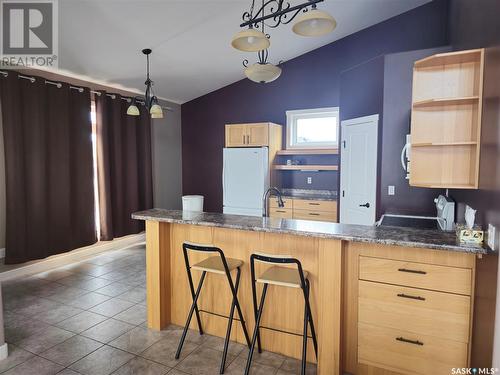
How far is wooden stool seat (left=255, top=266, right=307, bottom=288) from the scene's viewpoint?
2053 millimetres

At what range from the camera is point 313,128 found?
554 centimetres

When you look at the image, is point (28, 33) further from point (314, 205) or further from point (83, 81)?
point (314, 205)

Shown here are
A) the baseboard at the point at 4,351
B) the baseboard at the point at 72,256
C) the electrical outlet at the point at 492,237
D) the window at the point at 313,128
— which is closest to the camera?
the electrical outlet at the point at 492,237

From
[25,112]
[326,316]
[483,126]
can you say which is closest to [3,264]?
[25,112]

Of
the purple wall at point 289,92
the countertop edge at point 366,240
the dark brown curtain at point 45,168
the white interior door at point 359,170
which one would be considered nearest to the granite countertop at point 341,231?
the countertop edge at point 366,240

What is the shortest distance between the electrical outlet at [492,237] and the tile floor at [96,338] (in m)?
1.42

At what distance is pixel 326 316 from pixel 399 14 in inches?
177

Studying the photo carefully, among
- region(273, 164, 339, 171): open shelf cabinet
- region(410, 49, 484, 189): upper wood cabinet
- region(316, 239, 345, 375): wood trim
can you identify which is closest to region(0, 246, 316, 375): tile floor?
region(316, 239, 345, 375): wood trim

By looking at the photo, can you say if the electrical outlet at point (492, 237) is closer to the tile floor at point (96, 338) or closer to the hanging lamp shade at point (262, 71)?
the tile floor at point (96, 338)

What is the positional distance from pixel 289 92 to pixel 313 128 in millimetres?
771

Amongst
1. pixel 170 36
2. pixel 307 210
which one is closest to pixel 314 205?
pixel 307 210

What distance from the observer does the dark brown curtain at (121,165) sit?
496 cm

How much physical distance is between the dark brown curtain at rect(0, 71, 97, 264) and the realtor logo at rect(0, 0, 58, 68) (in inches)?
8.7

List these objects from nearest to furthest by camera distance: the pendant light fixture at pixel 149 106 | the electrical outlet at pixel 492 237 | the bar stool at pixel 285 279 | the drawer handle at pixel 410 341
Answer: the electrical outlet at pixel 492 237 < the drawer handle at pixel 410 341 < the bar stool at pixel 285 279 < the pendant light fixture at pixel 149 106
